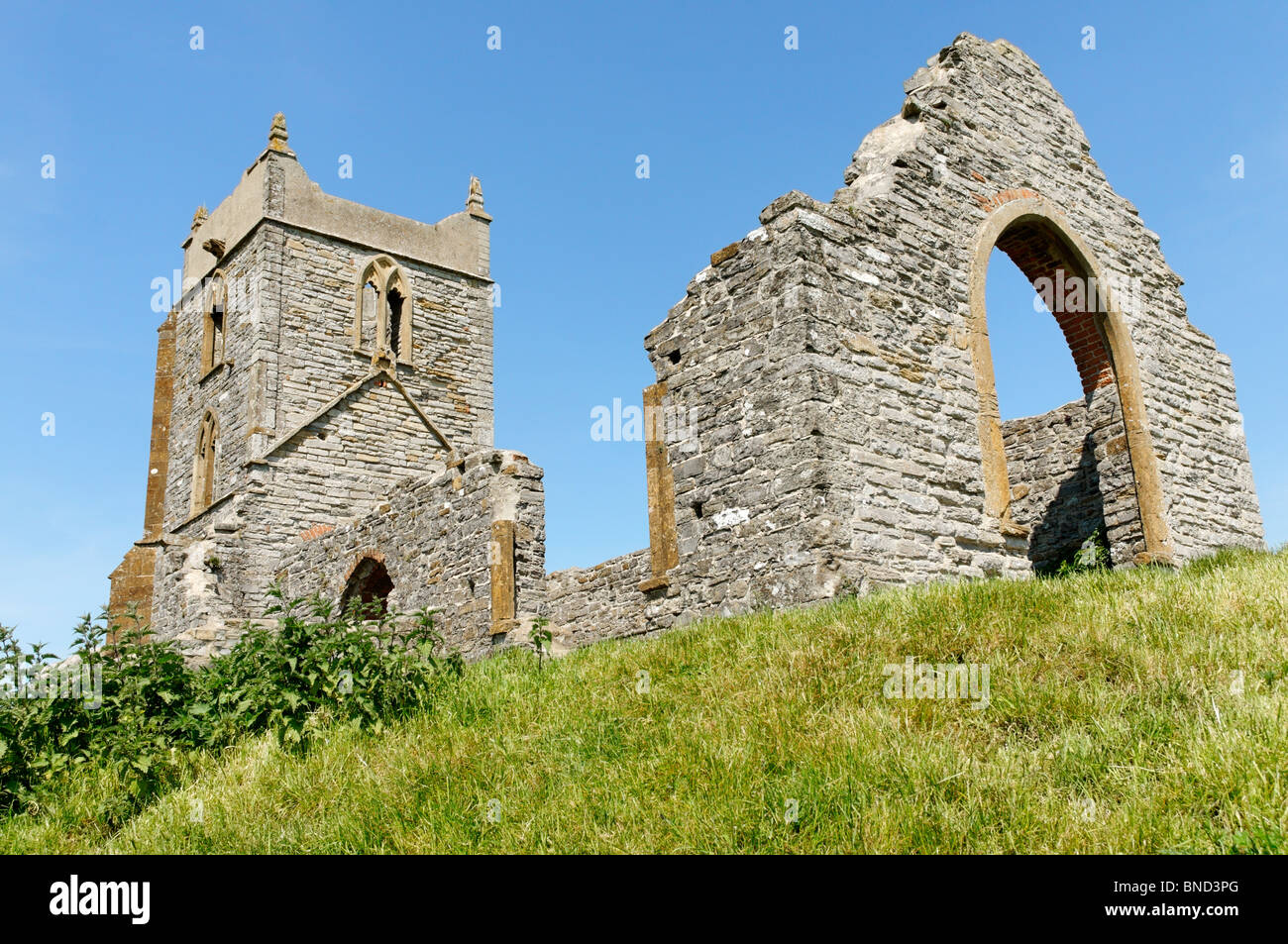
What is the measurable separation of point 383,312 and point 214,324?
3897mm

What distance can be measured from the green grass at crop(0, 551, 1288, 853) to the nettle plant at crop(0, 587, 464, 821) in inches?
7.8

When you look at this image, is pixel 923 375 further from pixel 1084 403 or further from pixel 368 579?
pixel 368 579

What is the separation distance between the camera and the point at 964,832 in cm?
382

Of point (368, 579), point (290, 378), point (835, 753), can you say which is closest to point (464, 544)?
point (368, 579)

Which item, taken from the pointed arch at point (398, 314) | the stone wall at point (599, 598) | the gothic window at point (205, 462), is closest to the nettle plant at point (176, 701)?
the stone wall at point (599, 598)

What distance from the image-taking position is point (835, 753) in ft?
14.9

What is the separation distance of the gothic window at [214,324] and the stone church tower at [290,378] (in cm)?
4

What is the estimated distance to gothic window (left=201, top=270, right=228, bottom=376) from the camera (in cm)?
2255

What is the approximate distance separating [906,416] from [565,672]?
4.11m

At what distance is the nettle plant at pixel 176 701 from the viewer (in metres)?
6.10

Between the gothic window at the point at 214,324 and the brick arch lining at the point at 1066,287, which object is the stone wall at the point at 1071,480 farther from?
the gothic window at the point at 214,324

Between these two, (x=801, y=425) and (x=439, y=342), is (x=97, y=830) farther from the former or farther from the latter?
(x=439, y=342)

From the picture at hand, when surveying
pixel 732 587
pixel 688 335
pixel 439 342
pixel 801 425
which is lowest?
pixel 732 587
